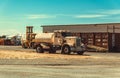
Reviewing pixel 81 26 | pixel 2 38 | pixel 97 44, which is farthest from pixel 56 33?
pixel 2 38

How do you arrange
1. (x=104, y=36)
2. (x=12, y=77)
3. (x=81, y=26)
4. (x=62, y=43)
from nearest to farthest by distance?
1. (x=12, y=77)
2. (x=62, y=43)
3. (x=104, y=36)
4. (x=81, y=26)

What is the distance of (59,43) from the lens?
42.1 meters

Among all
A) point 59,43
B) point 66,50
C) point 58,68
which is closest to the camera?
point 58,68

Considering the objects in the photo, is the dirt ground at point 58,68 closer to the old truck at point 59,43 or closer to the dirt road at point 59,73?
the dirt road at point 59,73

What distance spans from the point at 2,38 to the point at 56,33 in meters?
38.1

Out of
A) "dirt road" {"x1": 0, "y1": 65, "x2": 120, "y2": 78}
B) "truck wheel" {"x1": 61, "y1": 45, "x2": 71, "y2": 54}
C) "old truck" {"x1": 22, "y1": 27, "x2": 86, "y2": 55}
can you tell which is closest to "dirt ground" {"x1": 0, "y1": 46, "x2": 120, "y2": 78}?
"dirt road" {"x1": 0, "y1": 65, "x2": 120, "y2": 78}

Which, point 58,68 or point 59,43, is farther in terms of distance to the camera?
point 59,43

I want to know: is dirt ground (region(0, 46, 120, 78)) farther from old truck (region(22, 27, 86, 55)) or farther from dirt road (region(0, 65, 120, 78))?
old truck (region(22, 27, 86, 55))

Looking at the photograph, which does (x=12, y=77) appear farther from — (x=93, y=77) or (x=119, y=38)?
(x=119, y=38)

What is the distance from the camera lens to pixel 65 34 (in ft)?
140

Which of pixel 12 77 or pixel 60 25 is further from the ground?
pixel 60 25

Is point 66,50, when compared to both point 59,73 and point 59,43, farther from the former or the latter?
point 59,73

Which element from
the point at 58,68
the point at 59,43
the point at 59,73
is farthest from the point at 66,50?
the point at 59,73

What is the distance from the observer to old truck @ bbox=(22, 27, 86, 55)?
40.7 meters
